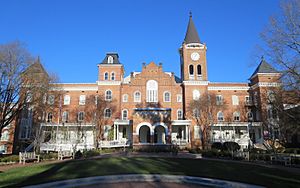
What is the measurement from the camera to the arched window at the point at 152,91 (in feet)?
140

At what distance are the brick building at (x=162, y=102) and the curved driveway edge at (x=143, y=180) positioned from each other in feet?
84.0

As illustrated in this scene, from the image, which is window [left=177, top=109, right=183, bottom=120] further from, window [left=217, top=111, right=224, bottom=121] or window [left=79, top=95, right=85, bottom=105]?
window [left=79, top=95, right=85, bottom=105]

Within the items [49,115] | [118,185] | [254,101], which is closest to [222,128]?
[254,101]

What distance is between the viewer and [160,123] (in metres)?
35.2

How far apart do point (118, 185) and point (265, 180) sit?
6.64 meters

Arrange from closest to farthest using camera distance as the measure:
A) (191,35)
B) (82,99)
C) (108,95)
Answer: (108,95) < (82,99) < (191,35)

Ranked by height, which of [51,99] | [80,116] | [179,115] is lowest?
[80,116]

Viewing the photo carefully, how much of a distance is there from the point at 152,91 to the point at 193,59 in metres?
9.41

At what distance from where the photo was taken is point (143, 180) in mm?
11414

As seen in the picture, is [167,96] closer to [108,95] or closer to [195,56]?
[195,56]

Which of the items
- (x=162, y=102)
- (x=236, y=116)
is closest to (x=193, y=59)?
(x=162, y=102)

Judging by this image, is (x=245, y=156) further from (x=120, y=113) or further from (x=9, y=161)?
(x=120, y=113)

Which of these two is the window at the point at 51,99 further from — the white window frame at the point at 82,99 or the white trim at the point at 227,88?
the white trim at the point at 227,88

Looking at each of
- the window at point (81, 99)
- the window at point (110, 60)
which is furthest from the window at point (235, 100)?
the window at point (81, 99)
